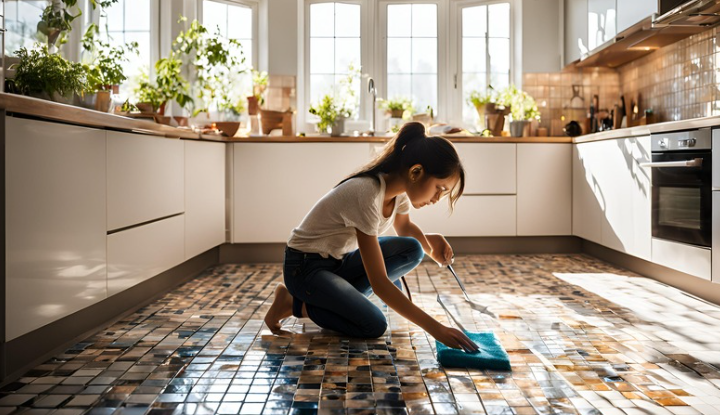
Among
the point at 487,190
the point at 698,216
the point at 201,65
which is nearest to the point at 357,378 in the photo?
the point at 698,216

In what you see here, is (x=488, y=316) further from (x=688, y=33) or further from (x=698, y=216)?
(x=688, y=33)

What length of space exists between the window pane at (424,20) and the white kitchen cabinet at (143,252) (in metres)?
2.77

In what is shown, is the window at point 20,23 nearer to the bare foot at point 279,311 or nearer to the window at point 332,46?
the bare foot at point 279,311

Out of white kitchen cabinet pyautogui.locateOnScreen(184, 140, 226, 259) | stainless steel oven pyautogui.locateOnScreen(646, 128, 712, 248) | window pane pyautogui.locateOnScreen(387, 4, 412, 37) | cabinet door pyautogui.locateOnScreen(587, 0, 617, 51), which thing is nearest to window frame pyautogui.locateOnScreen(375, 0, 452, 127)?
window pane pyautogui.locateOnScreen(387, 4, 412, 37)

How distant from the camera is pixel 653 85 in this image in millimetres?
4348

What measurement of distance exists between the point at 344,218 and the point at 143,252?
3.66ft

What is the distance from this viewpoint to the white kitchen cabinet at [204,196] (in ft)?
11.4

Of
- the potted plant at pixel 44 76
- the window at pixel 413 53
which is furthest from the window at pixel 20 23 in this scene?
the window at pixel 413 53

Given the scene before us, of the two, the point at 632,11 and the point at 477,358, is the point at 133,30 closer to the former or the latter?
the point at 632,11

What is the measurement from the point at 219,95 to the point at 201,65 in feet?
0.89

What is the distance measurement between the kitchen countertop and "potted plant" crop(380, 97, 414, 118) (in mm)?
1308

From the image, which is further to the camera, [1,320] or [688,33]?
[688,33]

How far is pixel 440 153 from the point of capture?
200cm

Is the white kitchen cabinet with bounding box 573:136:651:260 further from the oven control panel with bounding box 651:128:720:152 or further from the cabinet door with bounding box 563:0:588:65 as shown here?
the cabinet door with bounding box 563:0:588:65
